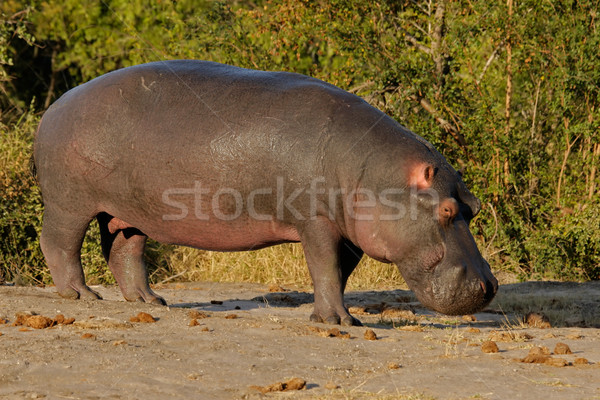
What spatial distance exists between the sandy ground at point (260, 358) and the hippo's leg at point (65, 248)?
0.29 metres

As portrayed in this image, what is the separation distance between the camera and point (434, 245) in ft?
18.4

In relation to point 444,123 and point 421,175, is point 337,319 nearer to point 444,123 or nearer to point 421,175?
point 421,175

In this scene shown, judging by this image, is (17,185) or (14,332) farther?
(17,185)

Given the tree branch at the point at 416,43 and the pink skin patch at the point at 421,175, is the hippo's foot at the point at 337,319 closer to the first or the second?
the pink skin patch at the point at 421,175

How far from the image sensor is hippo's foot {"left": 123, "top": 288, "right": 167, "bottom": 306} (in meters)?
6.91

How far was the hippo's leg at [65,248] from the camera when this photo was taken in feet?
21.6

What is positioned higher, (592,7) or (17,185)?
(592,7)

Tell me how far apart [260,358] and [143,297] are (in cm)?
252

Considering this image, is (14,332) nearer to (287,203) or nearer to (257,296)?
(287,203)

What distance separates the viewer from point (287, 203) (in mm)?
5832

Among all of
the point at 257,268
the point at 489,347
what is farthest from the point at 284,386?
the point at 257,268

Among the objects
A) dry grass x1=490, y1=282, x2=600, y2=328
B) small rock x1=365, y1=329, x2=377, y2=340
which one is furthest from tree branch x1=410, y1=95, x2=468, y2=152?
small rock x1=365, y1=329, x2=377, y2=340

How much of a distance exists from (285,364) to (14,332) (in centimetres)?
179

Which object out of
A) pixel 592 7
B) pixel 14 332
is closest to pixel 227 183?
pixel 14 332
